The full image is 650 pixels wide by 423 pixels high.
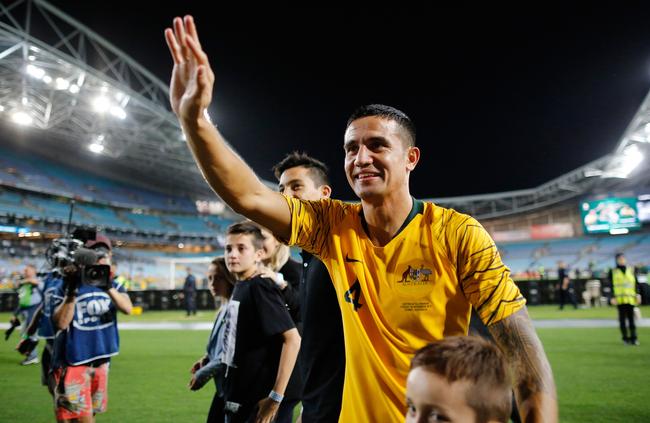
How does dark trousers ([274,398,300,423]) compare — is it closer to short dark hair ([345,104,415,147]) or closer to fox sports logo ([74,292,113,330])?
short dark hair ([345,104,415,147])

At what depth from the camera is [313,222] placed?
209 cm

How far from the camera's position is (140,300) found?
28.1 m

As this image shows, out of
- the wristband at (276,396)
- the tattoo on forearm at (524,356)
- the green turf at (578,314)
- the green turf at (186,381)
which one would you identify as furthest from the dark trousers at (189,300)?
the tattoo on forearm at (524,356)

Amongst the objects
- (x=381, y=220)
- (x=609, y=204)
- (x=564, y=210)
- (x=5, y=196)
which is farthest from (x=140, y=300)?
(x=564, y=210)

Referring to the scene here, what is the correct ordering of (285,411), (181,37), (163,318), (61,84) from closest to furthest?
(181,37) < (285,411) < (163,318) < (61,84)

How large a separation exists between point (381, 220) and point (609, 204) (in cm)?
4504

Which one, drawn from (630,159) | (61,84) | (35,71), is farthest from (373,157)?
(630,159)

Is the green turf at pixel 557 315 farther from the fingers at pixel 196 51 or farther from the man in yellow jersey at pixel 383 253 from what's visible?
the fingers at pixel 196 51

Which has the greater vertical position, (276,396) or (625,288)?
(625,288)

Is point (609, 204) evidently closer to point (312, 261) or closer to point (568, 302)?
point (568, 302)

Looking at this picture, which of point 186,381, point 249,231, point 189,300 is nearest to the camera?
point 249,231

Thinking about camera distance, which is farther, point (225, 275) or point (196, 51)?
point (225, 275)

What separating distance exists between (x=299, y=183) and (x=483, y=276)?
2074 mm

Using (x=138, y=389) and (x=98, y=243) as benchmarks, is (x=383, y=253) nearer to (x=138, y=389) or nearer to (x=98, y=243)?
(x=98, y=243)
